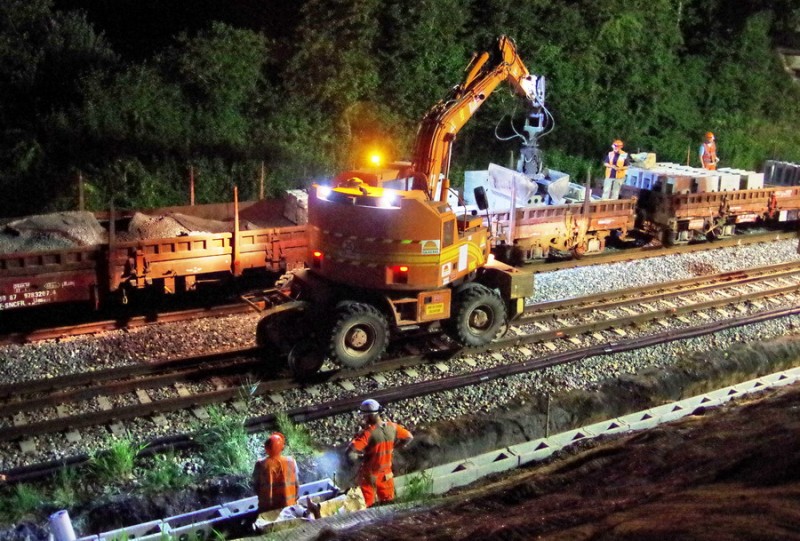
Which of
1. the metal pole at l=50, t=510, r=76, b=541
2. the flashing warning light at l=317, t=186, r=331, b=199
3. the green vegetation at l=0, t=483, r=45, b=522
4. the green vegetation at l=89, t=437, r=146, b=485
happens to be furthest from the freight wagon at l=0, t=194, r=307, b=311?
the metal pole at l=50, t=510, r=76, b=541

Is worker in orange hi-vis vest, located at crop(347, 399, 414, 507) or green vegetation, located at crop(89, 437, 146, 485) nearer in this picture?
worker in orange hi-vis vest, located at crop(347, 399, 414, 507)

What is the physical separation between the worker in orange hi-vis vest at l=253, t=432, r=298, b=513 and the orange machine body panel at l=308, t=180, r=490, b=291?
4380 mm

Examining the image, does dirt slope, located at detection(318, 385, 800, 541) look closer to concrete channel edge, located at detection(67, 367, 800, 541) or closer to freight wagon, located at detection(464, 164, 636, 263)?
concrete channel edge, located at detection(67, 367, 800, 541)

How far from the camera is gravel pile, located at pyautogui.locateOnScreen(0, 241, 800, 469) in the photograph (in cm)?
1029

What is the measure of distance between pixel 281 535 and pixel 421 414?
4459 mm

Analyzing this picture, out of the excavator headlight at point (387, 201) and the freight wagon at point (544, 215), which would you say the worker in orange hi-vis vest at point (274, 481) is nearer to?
the excavator headlight at point (387, 201)

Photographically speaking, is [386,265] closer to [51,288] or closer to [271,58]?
[51,288]

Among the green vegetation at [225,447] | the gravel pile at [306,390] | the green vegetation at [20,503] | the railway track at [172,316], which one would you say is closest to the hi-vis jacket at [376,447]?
the green vegetation at [225,447]

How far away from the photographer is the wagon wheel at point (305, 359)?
11.4m

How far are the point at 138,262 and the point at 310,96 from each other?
10.3 metres

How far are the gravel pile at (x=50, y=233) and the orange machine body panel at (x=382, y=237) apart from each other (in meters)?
4.23

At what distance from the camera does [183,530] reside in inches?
281

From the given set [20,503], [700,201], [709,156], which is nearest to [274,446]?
[20,503]

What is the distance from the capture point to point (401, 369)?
12.0 meters
